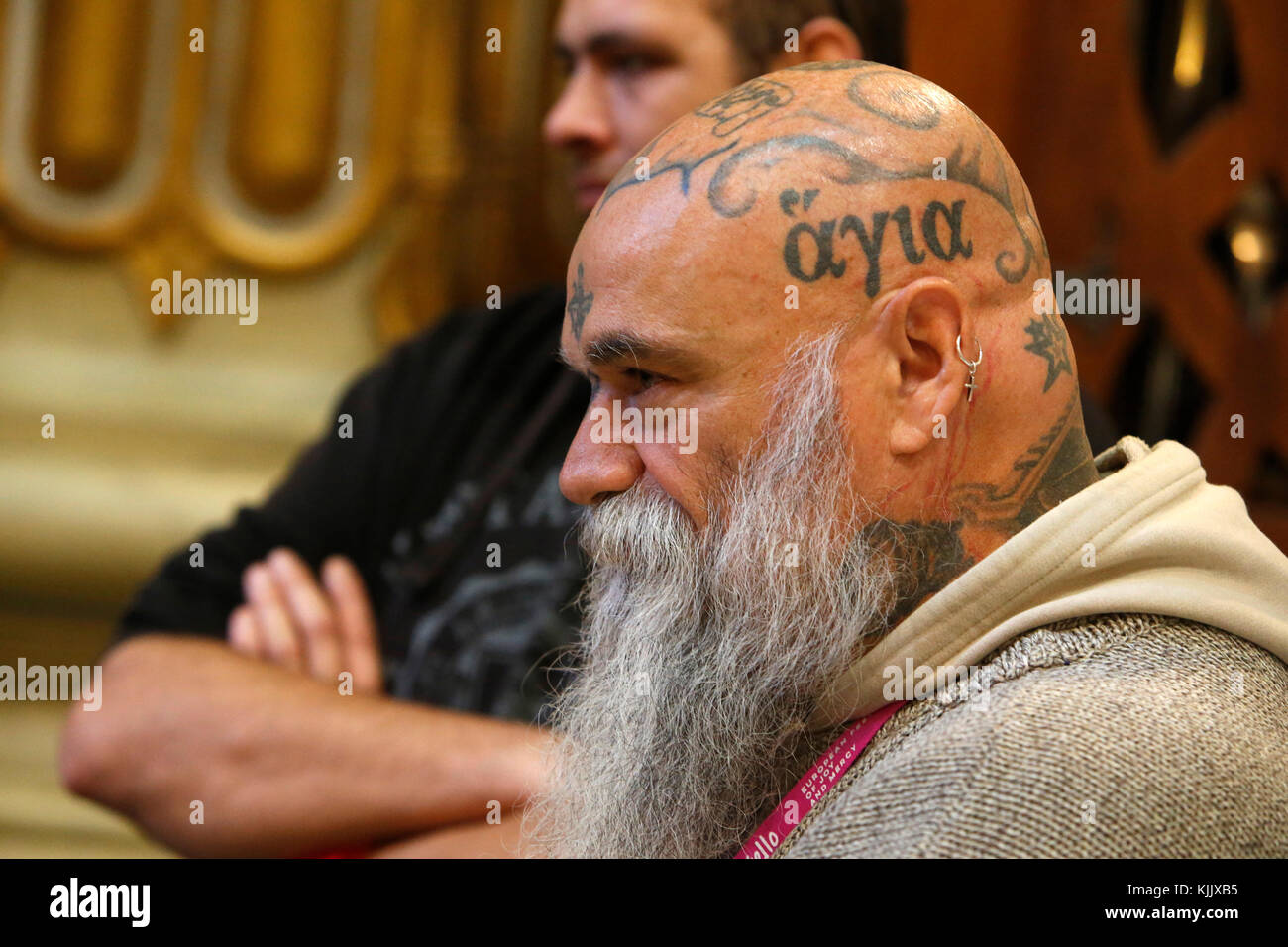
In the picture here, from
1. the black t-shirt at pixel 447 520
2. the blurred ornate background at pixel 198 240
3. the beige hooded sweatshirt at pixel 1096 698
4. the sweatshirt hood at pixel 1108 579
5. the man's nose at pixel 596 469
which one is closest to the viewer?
the beige hooded sweatshirt at pixel 1096 698

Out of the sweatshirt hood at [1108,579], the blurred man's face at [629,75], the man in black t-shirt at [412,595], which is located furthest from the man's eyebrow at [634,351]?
the blurred man's face at [629,75]

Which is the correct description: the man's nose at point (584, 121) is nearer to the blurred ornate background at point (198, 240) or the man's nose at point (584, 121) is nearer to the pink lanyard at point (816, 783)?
the blurred ornate background at point (198, 240)

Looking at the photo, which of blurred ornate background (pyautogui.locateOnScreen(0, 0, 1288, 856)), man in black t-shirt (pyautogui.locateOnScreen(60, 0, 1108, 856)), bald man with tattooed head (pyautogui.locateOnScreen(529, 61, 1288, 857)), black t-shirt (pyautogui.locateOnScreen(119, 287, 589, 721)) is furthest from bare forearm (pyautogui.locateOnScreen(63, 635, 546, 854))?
blurred ornate background (pyautogui.locateOnScreen(0, 0, 1288, 856))

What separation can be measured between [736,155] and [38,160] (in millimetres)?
2609

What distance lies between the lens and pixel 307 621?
200 centimetres

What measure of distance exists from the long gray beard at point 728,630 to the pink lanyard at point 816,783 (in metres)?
0.04

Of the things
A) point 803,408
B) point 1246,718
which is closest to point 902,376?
point 803,408

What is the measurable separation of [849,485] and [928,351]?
0.13m

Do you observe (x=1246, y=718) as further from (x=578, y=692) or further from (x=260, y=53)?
(x=260, y=53)

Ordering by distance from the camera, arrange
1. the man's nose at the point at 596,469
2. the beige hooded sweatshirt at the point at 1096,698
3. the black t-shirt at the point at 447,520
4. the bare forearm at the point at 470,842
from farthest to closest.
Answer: the black t-shirt at the point at 447,520, the bare forearm at the point at 470,842, the man's nose at the point at 596,469, the beige hooded sweatshirt at the point at 1096,698

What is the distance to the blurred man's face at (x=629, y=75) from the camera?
1920mm

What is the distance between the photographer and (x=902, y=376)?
41.4 inches

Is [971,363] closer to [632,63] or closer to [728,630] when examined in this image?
[728,630]

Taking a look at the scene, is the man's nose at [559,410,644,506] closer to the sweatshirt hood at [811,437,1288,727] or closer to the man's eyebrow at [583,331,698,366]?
the man's eyebrow at [583,331,698,366]
